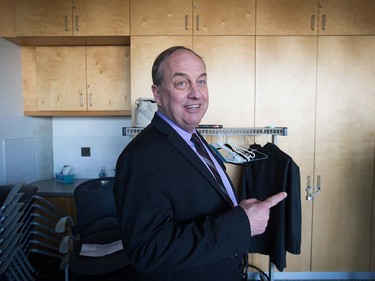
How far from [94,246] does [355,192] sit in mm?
2236

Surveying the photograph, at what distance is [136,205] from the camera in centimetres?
66

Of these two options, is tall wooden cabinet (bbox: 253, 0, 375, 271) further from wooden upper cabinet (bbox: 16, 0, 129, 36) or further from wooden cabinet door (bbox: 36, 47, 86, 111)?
wooden cabinet door (bbox: 36, 47, 86, 111)

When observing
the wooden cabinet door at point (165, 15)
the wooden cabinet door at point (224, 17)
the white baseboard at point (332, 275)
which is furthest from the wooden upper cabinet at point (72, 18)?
the white baseboard at point (332, 275)

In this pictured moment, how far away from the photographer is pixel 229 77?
7.02 feet

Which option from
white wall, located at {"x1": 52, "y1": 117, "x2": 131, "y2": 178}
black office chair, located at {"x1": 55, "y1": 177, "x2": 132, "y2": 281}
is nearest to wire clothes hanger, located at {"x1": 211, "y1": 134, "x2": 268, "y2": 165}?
black office chair, located at {"x1": 55, "y1": 177, "x2": 132, "y2": 281}

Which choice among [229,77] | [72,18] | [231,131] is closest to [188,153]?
[231,131]

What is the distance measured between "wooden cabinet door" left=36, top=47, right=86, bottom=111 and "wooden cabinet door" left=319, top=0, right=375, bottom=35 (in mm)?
2291

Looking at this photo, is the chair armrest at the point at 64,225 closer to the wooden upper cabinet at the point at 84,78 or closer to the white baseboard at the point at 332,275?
the wooden upper cabinet at the point at 84,78

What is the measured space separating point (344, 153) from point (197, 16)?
5.80 ft

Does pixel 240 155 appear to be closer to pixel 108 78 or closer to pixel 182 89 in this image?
pixel 182 89

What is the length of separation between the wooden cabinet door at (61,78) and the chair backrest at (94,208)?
3.34ft

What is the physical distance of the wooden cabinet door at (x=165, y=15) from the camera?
6.89ft

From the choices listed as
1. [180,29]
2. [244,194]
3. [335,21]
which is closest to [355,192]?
[244,194]

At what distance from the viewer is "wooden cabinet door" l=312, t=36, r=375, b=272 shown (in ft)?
6.94
